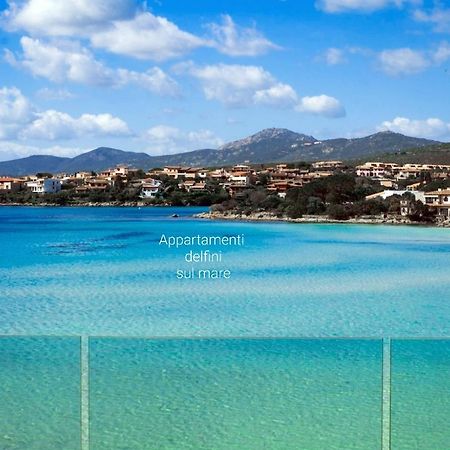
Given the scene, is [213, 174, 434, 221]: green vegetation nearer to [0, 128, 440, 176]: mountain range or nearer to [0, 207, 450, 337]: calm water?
[0, 207, 450, 337]: calm water

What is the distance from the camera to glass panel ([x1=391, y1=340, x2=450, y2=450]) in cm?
286

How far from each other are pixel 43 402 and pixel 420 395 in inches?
55.9

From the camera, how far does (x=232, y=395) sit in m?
2.82

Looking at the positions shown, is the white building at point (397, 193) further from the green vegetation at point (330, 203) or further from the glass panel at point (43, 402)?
the glass panel at point (43, 402)

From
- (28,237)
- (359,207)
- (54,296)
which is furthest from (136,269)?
(359,207)

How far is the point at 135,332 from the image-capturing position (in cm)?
909

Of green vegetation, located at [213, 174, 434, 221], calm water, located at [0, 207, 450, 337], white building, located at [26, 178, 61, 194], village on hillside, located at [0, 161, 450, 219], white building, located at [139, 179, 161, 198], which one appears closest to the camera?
calm water, located at [0, 207, 450, 337]

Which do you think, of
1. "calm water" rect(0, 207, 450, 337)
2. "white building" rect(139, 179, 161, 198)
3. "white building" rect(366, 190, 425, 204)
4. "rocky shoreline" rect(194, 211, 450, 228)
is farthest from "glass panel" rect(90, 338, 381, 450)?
"white building" rect(139, 179, 161, 198)

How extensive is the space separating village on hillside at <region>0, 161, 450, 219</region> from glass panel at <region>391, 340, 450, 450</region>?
1631 inches

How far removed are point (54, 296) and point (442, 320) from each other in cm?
610

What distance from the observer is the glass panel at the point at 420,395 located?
2.86 meters

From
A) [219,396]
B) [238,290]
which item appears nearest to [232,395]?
[219,396]

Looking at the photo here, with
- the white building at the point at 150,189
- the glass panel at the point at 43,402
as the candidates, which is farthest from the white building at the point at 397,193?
the glass panel at the point at 43,402

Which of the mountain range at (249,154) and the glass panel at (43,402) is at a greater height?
the mountain range at (249,154)
